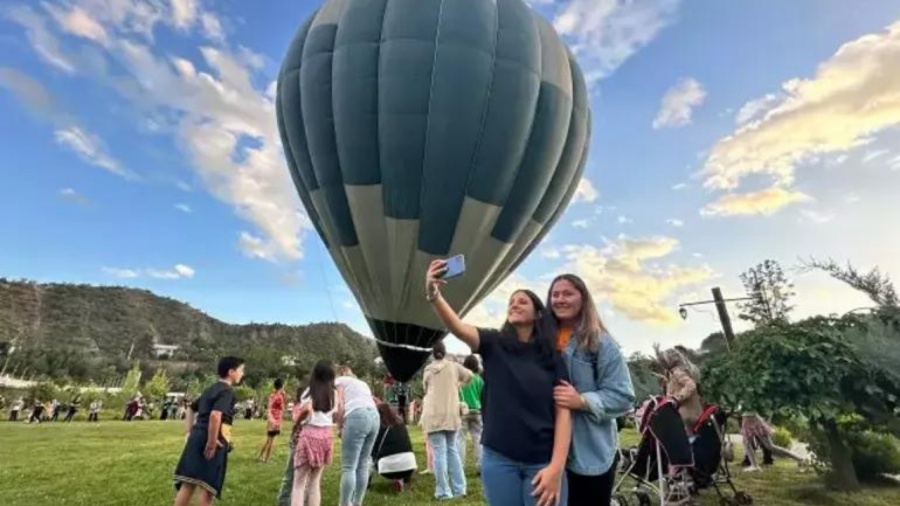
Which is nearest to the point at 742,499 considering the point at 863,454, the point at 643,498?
the point at 643,498

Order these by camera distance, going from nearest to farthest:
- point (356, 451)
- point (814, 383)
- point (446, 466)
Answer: point (356, 451) → point (814, 383) → point (446, 466)

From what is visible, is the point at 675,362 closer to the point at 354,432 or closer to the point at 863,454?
the point at 354,432

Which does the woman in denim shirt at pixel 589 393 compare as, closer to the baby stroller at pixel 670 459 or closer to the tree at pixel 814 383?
the baby stroller at pixel 670 459

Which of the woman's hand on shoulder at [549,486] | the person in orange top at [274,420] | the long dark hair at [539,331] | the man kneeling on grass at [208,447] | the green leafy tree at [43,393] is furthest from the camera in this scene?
the green leafy tree at [43,393]

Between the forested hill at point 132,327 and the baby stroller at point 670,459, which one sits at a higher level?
the forested hill at point 132,327

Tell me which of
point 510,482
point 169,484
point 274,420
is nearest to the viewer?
point 510,482

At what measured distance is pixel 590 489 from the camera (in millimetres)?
2584

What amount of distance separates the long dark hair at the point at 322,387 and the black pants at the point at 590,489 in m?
3.20

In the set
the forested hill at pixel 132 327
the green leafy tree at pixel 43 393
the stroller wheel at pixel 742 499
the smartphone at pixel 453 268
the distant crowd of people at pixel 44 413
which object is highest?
the forested hill at pixel 132 327

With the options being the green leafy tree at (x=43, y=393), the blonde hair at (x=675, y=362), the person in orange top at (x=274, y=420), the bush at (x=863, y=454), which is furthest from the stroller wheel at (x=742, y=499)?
the green leafy tree at (x=43, y=393)

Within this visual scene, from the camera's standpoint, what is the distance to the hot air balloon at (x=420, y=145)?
10.1 meters

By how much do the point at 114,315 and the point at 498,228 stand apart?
569ft

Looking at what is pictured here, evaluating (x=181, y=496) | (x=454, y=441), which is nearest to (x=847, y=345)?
(x=454, y=441)

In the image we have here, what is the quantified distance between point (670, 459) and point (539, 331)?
9.58 ft
